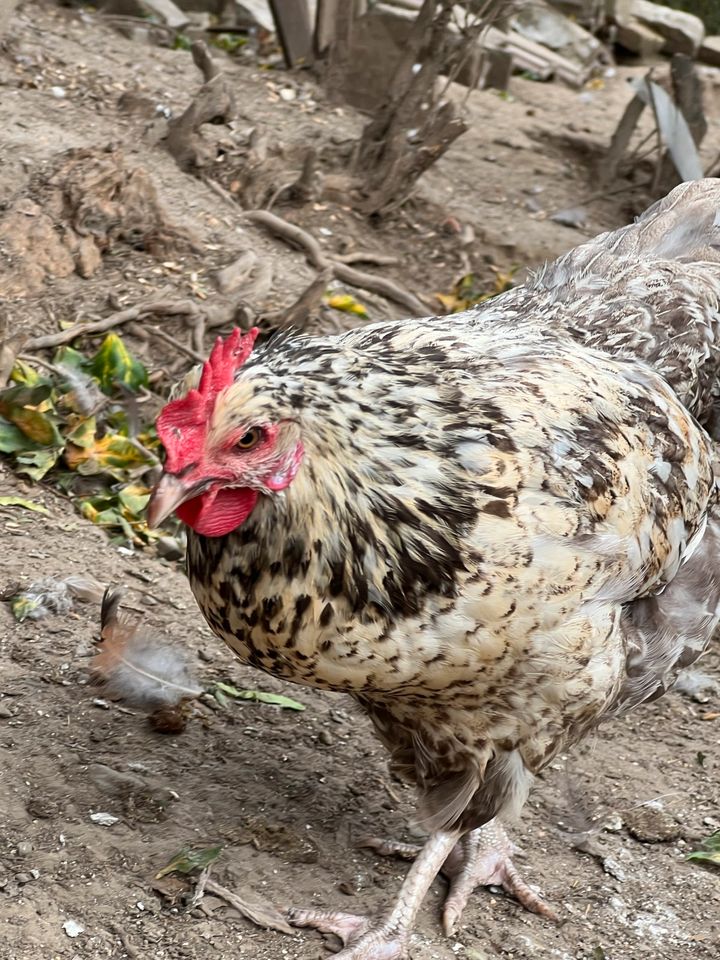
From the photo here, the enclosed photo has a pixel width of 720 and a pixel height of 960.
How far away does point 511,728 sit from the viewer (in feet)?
10.6

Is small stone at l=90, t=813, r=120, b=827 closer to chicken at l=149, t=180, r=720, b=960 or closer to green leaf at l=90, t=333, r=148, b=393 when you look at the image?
chicken at l=149, t=180, r=720, b=960

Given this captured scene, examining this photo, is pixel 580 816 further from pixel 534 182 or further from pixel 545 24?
pixel 545 24

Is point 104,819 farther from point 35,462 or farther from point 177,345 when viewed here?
point 177,345

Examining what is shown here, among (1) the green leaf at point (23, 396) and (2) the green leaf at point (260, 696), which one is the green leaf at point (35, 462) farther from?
(2) the green leaf at point (260, 696)

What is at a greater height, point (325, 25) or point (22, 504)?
point (325, 25)

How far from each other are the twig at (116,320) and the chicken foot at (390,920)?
2808mm

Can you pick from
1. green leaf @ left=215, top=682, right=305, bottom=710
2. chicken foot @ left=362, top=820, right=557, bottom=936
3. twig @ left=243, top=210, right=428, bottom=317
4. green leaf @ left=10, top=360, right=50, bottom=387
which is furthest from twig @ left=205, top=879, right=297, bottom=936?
twig @ left=243, top=210, right=428, bottom=317

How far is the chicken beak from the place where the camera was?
8.55 feet

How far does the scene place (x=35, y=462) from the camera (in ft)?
15.7

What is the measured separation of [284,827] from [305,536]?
1.28 meters

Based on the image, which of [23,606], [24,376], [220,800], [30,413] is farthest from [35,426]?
[220,800]

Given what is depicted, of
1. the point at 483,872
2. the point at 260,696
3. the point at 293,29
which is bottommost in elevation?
the point at 260,696

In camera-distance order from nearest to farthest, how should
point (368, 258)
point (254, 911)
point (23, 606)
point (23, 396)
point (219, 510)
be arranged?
point (219, 510) < point (254, 911) < point (23, 606) < point (23, 396) < point (368, 258)

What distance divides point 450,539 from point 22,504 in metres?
2.28
